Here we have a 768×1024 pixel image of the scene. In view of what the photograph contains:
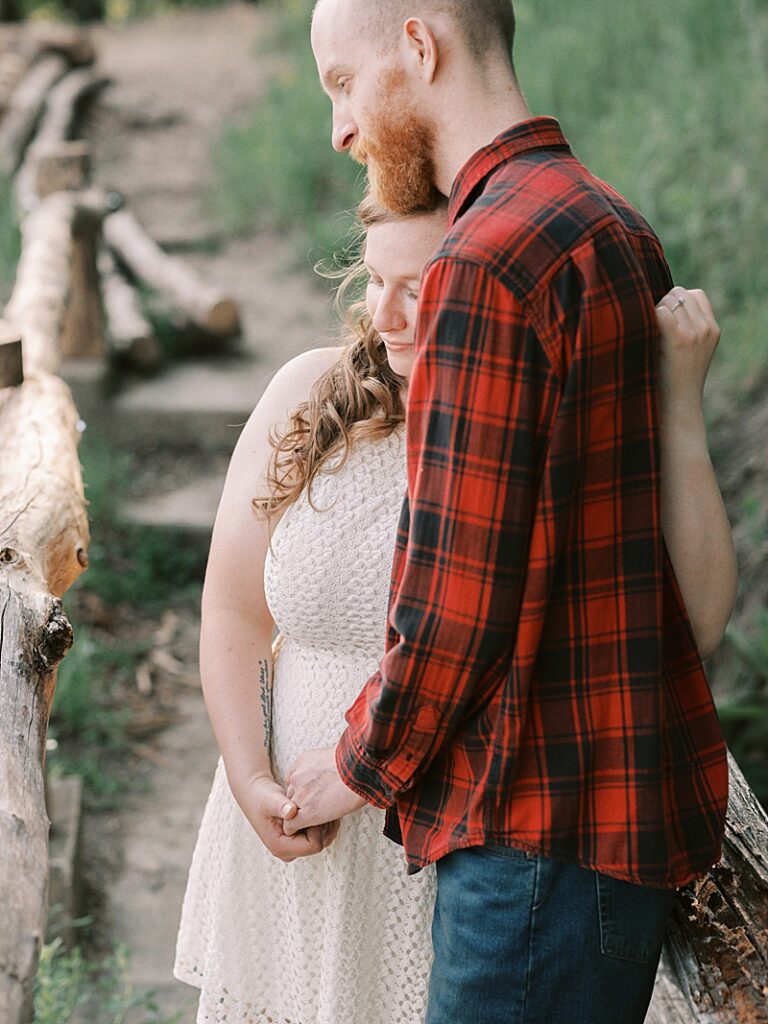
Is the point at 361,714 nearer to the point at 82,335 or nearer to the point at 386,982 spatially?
the point at 386,982

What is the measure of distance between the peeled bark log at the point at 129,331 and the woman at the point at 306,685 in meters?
4.60

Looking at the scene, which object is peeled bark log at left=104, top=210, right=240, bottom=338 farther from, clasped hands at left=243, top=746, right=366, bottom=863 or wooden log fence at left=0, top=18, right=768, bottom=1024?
clasped hands at left=243, top=746, right=366, bottom=863

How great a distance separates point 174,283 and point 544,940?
6061 millimetres

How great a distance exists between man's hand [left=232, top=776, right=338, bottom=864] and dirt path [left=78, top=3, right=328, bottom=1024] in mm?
1232

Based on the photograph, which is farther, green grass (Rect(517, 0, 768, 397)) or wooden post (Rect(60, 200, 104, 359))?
green grass (Rect(517, 0, 768, 397))

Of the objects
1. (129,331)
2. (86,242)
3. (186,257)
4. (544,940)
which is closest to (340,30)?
(544,940)

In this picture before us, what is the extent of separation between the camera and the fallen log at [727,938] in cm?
158

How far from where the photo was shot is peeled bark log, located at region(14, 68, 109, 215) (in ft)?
24.4

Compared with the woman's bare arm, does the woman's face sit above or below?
above

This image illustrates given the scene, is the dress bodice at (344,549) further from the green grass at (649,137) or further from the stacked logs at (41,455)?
the green grass at (649,137)

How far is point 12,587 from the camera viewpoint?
6.09ft

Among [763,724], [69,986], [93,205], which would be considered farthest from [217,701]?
[93,205]

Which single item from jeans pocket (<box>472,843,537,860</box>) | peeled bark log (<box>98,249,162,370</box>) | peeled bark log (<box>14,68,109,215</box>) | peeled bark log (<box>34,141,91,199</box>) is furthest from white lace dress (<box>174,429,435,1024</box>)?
peeled bark log (<box>14,68,109,215</box>)

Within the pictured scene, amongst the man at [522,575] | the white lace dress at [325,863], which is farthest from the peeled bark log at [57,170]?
the man at [522,575]
